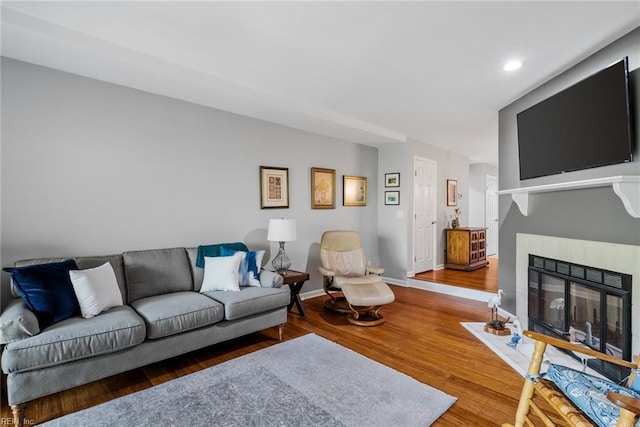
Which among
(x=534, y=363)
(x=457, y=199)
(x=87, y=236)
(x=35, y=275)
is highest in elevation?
(x=457, y=199)

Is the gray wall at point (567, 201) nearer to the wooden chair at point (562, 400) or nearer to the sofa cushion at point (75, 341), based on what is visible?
the wooden chair at point (562, 400)

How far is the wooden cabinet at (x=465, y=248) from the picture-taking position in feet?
19.7

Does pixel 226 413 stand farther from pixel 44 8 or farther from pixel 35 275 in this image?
pixel 44 8

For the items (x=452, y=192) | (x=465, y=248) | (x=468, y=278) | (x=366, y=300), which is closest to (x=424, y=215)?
(x=465, y=248)

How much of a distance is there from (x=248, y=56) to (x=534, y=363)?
2.86 metres

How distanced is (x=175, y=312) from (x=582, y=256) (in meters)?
3.34

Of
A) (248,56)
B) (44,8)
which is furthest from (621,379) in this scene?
(44,8)

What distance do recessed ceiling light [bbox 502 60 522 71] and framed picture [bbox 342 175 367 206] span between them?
2.76 meters

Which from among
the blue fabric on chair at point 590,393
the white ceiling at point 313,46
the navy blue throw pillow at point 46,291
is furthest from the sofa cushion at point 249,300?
the blue fabric on chair at point 590,393

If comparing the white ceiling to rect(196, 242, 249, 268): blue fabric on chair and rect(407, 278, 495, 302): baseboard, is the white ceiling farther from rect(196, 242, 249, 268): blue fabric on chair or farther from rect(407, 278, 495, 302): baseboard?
rect(407, 278, 495, 302): baseboard

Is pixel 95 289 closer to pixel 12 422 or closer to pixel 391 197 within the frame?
pixel 12 422

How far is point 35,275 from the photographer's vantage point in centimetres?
219

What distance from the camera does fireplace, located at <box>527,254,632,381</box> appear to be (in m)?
2.30

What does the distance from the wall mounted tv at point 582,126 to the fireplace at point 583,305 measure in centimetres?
87
